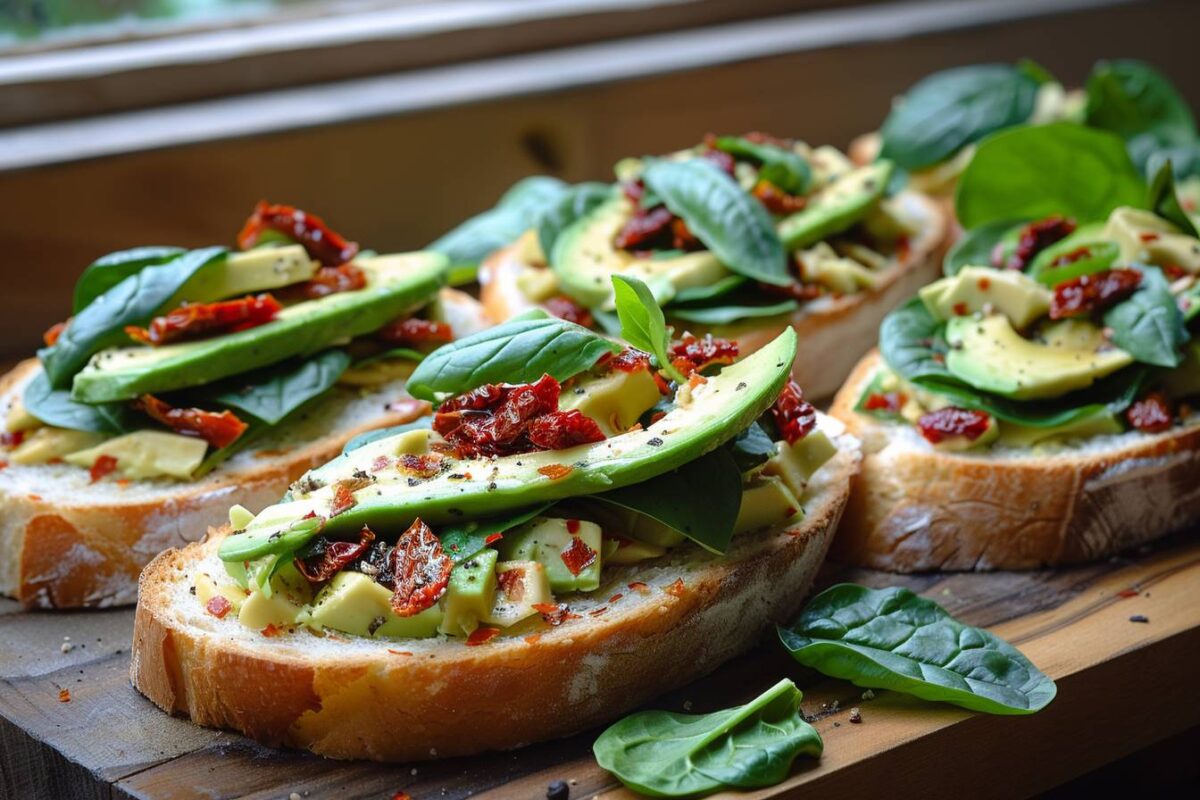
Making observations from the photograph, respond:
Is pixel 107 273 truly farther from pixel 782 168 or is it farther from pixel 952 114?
pixel 952 114

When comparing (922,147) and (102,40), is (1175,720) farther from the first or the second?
(102,40)

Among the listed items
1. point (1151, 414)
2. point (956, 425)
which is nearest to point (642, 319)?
point (956, 425)

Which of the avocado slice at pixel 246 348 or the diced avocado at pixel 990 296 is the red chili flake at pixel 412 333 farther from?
the diced avocado at pixel 990 296

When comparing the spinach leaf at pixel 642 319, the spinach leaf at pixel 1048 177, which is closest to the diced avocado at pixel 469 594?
the spinach leaf at pixel 642 319

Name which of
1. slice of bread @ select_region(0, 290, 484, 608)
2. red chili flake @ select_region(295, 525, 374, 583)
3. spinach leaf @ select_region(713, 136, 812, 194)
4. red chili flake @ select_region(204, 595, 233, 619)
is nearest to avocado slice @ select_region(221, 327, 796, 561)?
red chili flake @ select_region(295, 525, 374, 583)

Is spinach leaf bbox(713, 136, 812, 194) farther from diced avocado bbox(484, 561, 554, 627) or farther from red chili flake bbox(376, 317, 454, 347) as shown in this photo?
diced avocado bbox(484, 561, 554, 627)

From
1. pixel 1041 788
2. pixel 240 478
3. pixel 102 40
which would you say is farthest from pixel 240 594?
pixel 102 40
